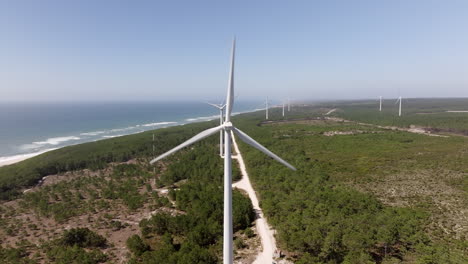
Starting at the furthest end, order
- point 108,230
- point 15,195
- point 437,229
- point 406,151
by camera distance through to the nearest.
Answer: point 406,151 < point 15,195 < point 108,230 < point 437,229

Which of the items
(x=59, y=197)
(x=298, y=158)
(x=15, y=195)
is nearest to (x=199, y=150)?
(x=298, y=158)

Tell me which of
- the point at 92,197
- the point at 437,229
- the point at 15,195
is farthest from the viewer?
the point at 15,195

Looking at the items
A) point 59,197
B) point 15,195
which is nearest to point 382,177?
point 59,197

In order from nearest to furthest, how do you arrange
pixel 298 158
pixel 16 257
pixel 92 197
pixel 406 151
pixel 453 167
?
pixel 16 257 → pixel 92 197 → pixel 453 167 → pixel 298 158 → pixel 406 151

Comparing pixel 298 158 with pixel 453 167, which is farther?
pixel 298 158

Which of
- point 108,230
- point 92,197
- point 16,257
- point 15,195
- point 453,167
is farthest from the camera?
point 453,167

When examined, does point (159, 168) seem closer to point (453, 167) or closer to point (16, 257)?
point (16, 257)

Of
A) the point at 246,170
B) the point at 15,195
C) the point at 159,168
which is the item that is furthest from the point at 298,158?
the point at 15,195

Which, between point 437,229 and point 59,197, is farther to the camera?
point 59,197

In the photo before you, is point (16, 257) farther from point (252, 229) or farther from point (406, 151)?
point (406, 151)
